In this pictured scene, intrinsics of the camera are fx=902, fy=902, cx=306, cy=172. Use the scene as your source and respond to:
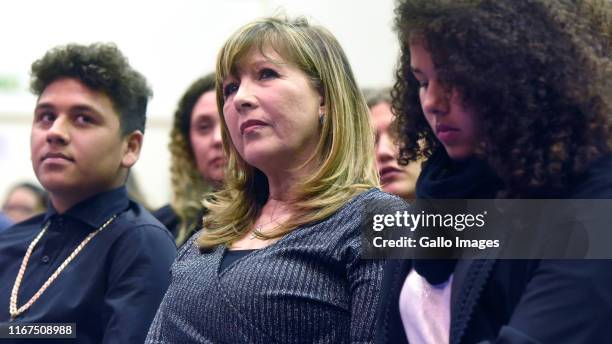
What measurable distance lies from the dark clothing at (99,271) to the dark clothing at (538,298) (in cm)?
87

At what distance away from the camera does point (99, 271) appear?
1.99 m

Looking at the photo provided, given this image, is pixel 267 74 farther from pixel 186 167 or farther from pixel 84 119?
pixel 186 167

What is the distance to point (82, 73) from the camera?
217 cm

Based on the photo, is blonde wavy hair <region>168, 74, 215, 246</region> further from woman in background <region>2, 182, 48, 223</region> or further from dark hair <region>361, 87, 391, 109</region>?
woman in background <region>2, 182, 48, 223</region>

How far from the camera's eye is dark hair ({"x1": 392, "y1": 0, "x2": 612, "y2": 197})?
3.83ft

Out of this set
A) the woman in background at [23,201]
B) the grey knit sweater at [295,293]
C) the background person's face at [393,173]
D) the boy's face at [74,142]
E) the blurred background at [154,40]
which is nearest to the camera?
the grey knit sweater at [295,293]

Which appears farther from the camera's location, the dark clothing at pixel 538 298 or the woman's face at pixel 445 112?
the woman's face at pixel 445 112

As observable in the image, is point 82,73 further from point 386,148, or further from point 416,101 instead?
point 416,101

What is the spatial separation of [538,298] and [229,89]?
0.88 m

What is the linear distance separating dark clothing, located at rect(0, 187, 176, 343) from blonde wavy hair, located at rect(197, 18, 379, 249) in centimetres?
21

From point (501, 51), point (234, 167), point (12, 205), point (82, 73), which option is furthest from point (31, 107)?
point (501, 51)

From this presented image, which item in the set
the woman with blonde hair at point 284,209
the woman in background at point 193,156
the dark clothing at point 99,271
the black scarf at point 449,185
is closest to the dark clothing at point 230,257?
the woman with blonde hair at point 284,209

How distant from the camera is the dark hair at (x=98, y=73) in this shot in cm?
218

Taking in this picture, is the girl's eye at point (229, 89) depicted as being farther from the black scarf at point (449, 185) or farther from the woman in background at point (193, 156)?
the woman in background at point (193, 156)
